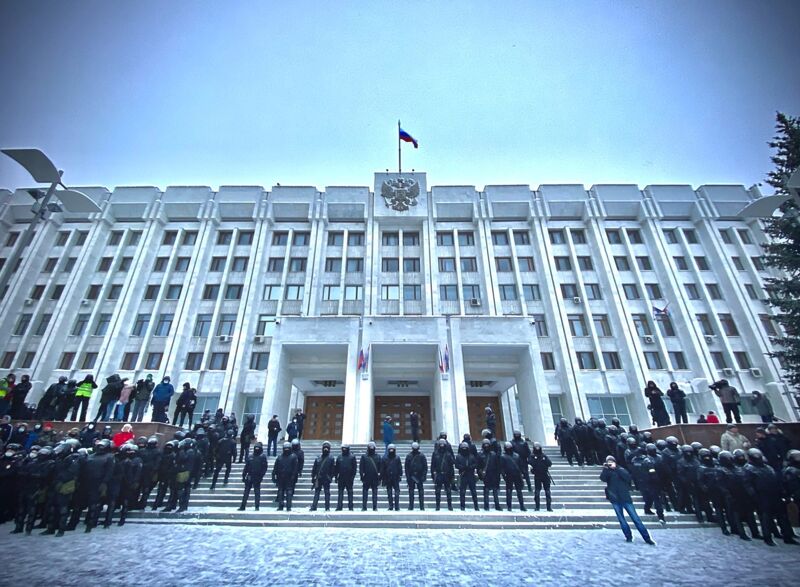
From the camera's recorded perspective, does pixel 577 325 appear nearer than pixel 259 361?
No

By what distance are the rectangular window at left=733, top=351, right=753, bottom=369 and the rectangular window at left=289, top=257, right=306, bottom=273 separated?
34.1 meters

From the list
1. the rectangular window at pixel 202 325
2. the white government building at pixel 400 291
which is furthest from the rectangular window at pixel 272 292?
the rectangular window at pixel 202 325

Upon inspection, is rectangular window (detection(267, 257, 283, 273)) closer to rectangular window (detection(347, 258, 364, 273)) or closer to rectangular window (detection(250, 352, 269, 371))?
rectangular window (detection(347, 258, 364, 273))

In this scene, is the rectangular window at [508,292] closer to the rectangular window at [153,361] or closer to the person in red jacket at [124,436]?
the person in red jacket at [124,436]

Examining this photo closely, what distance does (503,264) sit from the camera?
104 ft

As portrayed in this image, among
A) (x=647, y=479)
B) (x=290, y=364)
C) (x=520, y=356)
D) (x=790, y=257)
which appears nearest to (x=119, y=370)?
(x=290, y=364)

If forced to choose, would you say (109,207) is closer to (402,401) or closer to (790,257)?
(402,401)

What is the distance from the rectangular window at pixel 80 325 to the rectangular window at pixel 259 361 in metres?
13.8

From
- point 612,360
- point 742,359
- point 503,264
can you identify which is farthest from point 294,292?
point 742,359

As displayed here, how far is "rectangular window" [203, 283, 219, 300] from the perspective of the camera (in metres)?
30.7

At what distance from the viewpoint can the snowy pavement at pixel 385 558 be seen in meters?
5.05

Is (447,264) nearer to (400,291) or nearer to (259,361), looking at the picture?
(400,291)

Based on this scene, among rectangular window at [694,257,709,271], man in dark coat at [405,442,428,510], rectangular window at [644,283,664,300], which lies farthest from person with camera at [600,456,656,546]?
rectangular window at [694,257,709,271]

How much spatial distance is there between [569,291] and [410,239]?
555 inches
